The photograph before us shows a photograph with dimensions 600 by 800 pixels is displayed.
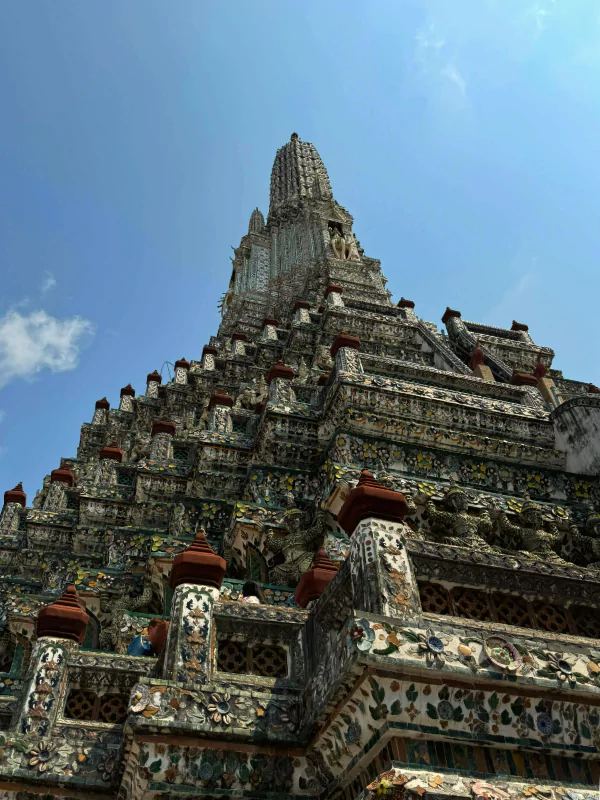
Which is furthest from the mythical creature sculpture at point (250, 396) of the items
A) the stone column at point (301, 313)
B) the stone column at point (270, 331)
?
the stone column at point (270, 331)

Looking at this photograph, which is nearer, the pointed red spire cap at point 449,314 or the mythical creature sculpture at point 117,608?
the mythical creature sculpture at point 117,608

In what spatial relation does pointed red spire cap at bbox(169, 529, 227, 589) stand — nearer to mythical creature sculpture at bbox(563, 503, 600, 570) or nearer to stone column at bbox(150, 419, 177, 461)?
mythical creature sculpture at bbox(563, 503, 600, 570)

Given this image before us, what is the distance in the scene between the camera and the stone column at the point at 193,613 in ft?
17.6

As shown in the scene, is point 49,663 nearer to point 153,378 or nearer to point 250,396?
point 250,396

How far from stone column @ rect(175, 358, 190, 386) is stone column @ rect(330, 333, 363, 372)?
14397 mm

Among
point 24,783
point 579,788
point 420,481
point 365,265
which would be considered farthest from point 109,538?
point 365,265

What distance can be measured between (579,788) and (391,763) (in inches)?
47.5

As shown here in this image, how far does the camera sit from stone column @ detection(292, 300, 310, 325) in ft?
65.3

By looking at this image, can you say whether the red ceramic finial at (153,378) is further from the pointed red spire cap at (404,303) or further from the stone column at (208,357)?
the pointed red spire cap at (404,303)

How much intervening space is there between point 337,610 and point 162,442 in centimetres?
1171

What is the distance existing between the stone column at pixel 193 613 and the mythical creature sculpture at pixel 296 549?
2675mm

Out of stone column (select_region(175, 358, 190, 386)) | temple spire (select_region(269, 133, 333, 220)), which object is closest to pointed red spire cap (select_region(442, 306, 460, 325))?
stone column (select_region(175, 358, 190, 386))

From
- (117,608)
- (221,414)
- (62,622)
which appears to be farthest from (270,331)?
(62,622)

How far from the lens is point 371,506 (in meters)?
5.46
